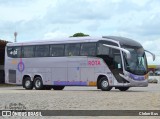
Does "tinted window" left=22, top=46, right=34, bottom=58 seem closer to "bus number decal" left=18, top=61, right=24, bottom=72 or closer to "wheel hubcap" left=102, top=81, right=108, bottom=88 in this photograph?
"bus number decal" left=18, top=61, right=24, bottom=72

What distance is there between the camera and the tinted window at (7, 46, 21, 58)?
35.1m

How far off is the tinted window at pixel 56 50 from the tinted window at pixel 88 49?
1937 millimetres

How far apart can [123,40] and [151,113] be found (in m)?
15.9

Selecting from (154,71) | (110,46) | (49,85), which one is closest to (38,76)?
(49,85)

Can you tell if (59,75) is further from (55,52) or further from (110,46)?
(110,46)

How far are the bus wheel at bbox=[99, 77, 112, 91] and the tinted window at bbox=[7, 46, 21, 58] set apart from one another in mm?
8202

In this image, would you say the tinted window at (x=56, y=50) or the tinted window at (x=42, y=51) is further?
the tinted window at (x=42, y=51)

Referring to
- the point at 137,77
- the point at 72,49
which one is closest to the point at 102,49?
the point at 72,49

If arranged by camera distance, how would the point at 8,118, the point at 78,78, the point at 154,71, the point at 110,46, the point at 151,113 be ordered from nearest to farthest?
the point at 8,118
the point at 151,113
the point at 110,46
the point at 78,78
the point at 154,71

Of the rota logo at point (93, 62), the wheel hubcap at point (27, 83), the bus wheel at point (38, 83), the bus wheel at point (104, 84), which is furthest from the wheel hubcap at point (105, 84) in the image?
the wheel hubcap at point (27, 83)

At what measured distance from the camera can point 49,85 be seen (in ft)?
110

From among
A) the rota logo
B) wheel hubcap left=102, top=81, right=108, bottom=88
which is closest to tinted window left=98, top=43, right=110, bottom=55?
the rota logo

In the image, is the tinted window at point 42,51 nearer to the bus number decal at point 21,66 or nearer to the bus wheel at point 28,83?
the bus number decal at point 21,66

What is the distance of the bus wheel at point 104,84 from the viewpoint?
96.4 ft
